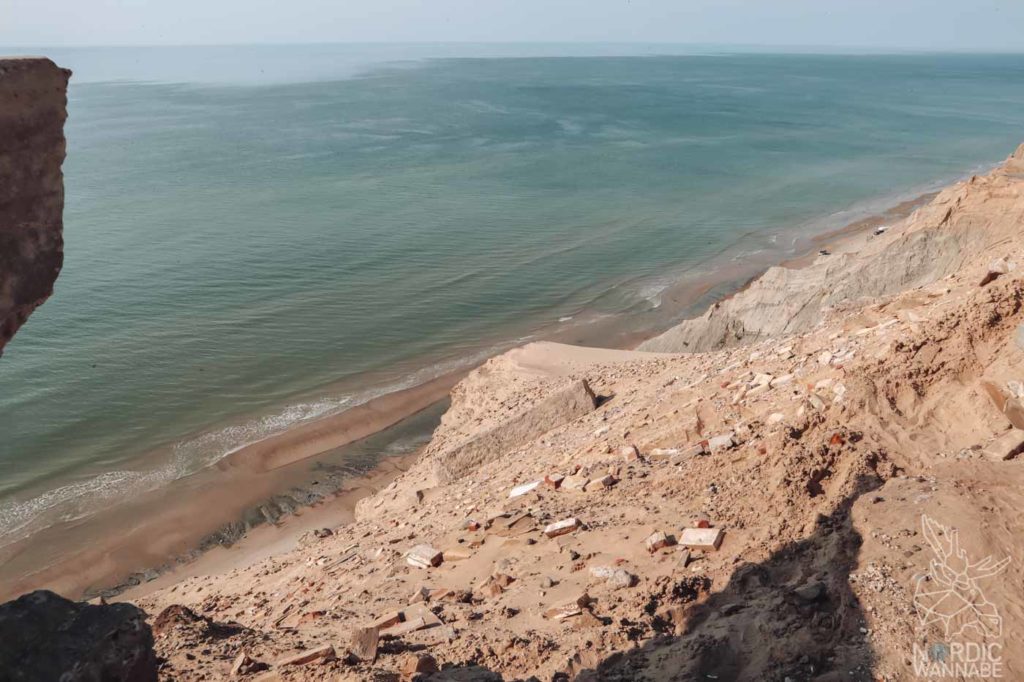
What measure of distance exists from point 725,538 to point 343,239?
29145 millimetres

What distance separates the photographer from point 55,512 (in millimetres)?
16812

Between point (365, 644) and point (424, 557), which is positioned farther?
point (424, 557)

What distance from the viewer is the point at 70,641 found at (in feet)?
16.8

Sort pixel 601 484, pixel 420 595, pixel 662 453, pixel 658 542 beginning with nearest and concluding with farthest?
1. pixel 658 542
2. pixel 420 595
3. pixel 601 484
4. pixel 662 453

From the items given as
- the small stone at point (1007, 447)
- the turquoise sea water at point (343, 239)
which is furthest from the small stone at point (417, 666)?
the turquoise sea water at point (343, 239)

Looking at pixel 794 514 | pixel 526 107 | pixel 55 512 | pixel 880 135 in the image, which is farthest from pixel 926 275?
pixel 526 107

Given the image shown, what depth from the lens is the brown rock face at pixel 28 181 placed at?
5.30 m

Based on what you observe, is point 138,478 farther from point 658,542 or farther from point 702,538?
point 702,538

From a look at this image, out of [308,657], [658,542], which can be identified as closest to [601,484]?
[658,542]

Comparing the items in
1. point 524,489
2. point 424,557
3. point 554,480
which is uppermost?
point 554,480

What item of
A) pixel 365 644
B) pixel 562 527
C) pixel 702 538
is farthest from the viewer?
pixel 562 527

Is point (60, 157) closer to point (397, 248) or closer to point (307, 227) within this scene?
point (397, 248)

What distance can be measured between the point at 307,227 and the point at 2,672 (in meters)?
33.4

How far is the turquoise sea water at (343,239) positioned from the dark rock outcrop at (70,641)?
Answer: 13286 millimetres
